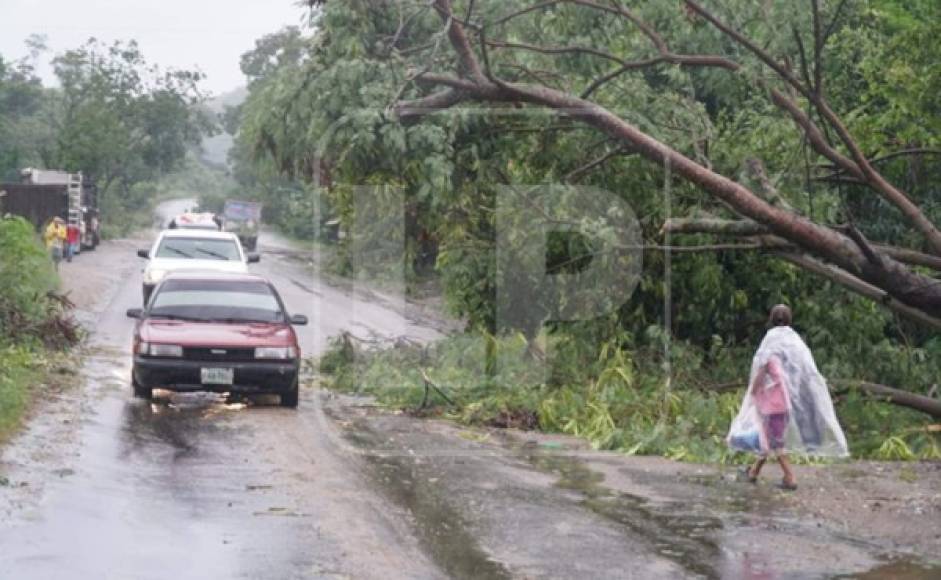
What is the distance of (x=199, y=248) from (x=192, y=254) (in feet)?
1.46

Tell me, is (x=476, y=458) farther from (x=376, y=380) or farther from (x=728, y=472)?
(x=376, y=380)

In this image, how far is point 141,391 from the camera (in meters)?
17.8

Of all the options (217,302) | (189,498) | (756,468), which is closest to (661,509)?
(756,468)

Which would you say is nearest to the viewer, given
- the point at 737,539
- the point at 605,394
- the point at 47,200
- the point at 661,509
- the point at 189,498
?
the point at 737,539

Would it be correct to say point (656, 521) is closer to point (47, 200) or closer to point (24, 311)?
point (24, 311)

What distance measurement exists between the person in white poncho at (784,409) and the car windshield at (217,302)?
7.05 metres

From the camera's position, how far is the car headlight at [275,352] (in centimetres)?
1773

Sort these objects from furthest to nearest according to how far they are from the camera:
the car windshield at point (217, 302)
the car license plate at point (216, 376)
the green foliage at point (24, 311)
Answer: the green foliage at point (24, 311), the car windshield at point (217, 302), the car license plate at point (216, 376)

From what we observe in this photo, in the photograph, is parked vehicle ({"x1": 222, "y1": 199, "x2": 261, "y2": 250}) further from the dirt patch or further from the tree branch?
the dirt patch

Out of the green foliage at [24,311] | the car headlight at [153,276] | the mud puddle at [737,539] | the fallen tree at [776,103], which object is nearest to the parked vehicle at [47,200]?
the car headlight at [153,276]

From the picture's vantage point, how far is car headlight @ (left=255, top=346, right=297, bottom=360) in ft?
58.2

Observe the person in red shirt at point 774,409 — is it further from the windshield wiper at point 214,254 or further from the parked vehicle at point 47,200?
the parked vehicle at point 47,200

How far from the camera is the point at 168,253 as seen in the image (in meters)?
30.2

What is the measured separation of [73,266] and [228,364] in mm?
30184
